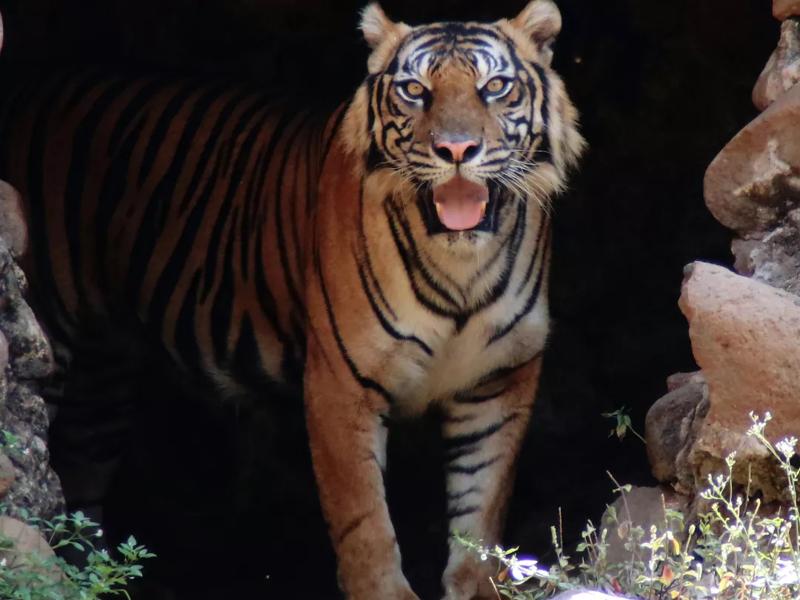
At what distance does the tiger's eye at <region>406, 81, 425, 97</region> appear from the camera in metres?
4.81

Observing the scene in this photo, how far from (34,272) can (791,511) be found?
3.15m

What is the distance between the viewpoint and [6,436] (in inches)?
148

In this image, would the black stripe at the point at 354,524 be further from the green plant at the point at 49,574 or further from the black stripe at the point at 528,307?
the green plant at the point at 49,574

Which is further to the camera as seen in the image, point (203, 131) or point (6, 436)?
point (203, 131)

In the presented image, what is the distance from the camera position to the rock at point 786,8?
170 inches

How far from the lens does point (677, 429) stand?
4527mm

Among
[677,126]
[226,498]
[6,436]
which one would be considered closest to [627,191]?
[677,126]

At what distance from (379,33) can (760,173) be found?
1358 millimetres

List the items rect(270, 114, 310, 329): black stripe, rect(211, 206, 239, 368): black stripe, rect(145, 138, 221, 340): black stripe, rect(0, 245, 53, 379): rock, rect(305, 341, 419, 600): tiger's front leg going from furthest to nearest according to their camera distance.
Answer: rect(145, 138, 221, 340): black stripe < rect(211, 206, 239, 368): black stripe < rect(270, 114, 310, 329): black stripe < rect(305, 341, 419, 600): tiger's front leg < rect(0, 245, 53, 379): rock

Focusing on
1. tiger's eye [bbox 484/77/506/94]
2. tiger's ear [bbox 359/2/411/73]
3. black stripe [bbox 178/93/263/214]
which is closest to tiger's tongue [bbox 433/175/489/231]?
tiger's eye [bbox 484/77/506/94]

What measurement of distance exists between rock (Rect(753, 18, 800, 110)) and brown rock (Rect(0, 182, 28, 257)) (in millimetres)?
1995

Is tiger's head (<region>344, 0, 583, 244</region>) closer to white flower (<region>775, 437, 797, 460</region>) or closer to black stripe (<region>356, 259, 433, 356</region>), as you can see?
black stripe (<region>356, 259, 433, 356</region>)

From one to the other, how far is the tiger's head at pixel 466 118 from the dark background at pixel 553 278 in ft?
5.02

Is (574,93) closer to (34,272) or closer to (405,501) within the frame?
(405,501)
